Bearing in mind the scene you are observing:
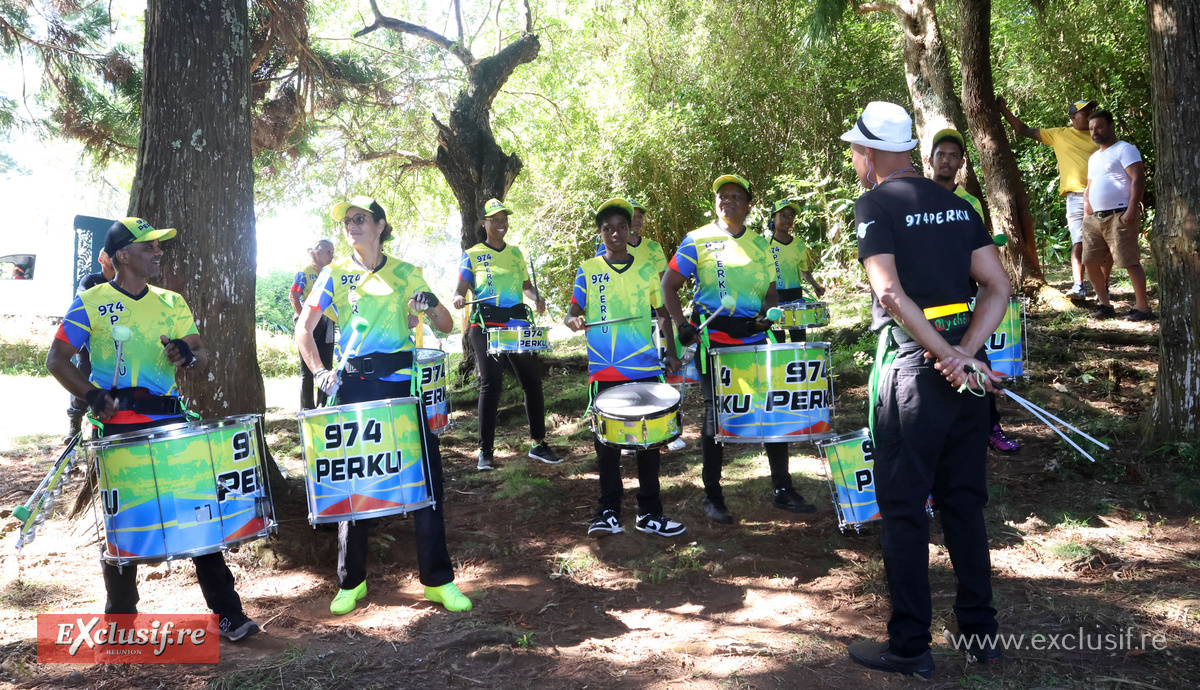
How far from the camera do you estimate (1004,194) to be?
896 centimetres

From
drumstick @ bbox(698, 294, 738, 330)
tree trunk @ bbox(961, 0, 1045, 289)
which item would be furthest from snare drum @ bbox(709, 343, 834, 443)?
tree trunk @ bbox(961, 0, 1045, 289)

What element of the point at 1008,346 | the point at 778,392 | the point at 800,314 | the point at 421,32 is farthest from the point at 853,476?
the point at 421,32

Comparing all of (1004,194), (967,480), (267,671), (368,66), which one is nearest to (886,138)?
(967,480)

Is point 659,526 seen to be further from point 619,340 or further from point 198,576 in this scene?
point 198,576

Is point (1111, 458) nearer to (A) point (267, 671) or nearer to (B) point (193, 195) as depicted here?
(A) point (267, 671)

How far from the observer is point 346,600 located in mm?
4195

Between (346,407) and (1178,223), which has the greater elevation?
(1178,223)

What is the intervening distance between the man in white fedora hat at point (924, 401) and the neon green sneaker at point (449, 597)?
→ 80.1 inches

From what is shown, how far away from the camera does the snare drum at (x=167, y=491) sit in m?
3.35

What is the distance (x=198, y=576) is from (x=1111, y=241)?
26.8ft

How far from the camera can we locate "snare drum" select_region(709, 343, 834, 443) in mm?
4496

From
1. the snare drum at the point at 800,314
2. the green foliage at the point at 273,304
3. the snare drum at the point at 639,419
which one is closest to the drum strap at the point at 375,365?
the snare drum at the point at 639,419

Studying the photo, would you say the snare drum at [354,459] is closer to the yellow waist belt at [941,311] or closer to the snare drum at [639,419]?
the snare drum at [639,419]

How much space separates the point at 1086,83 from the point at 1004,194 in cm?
624
